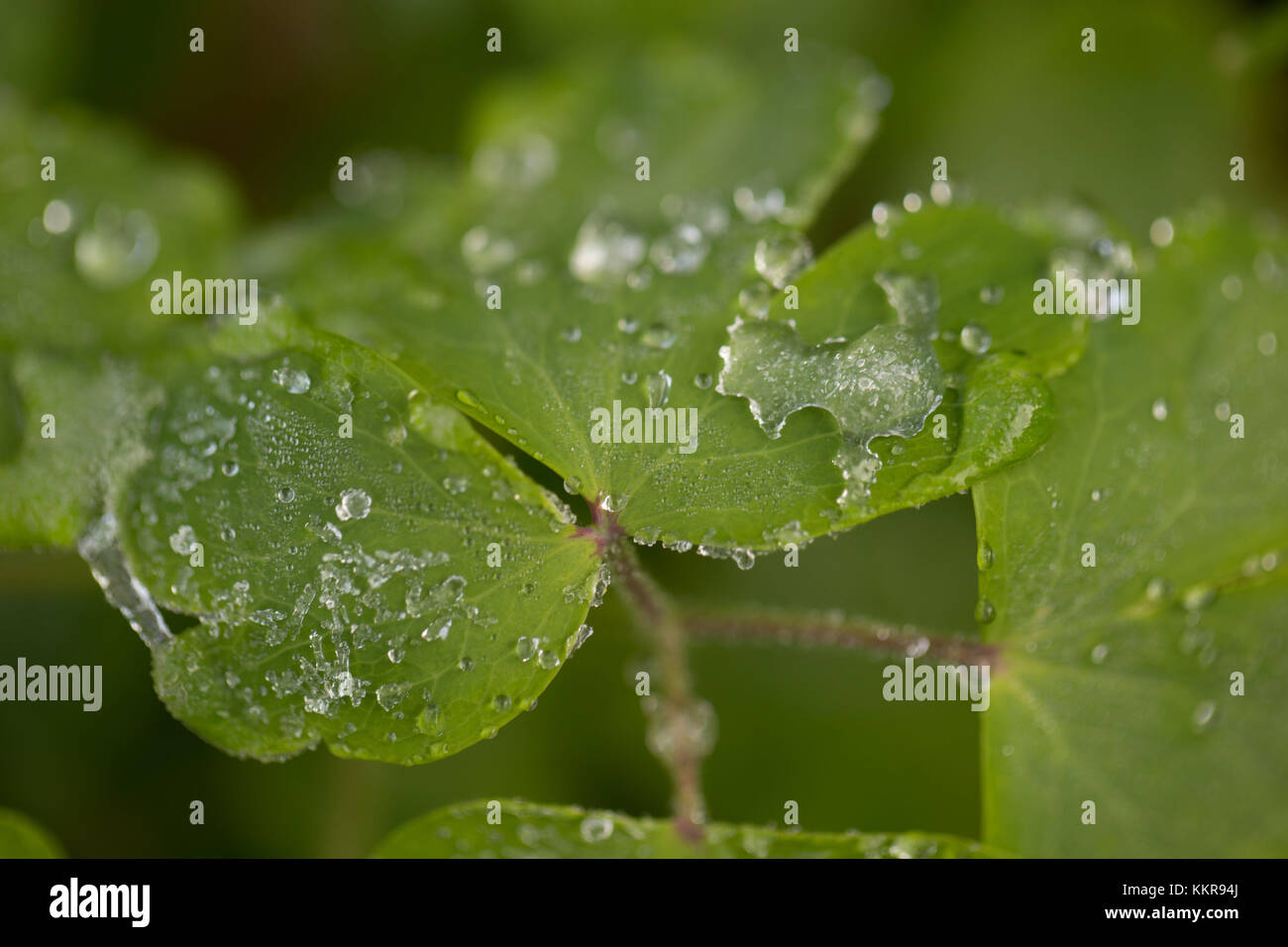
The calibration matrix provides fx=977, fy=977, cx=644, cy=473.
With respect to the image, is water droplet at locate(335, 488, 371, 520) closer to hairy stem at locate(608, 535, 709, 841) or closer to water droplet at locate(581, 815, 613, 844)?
hairy stem at locate(608, 535, 709, 841)

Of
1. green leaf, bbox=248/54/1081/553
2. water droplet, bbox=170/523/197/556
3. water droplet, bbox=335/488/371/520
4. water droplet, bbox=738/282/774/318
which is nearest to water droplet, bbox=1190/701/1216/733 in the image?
green leaf, bbox=248/54/1081/553

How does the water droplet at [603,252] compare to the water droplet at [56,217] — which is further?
the water droplet at [56,217]

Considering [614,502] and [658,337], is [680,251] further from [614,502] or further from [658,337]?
[614,502]

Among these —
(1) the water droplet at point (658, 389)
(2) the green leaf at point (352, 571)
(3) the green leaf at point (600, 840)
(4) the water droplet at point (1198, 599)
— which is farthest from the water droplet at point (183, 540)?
(4) the water droplet at point (1198, 599)

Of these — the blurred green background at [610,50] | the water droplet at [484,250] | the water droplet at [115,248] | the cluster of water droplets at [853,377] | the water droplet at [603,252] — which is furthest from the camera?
the blurred green background at [610,50]

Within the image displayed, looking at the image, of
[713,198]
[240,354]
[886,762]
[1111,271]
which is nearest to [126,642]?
[240,354]

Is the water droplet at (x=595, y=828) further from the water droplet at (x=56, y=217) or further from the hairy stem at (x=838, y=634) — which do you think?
the water droplet at (x=56, y=217)

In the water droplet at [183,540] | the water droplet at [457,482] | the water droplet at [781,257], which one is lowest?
the water droplet at [183,540]
